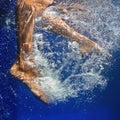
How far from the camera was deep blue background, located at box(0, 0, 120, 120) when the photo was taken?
16.6ft

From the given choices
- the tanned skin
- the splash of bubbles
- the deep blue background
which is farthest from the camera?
the deep blue background

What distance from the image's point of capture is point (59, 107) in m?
6.41

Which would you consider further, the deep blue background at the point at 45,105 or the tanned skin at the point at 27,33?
the deep blue background at the point at 45,105

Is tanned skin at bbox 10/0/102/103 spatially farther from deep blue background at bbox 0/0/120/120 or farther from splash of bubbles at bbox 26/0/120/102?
deep blue background at bbox 0/0/120/120

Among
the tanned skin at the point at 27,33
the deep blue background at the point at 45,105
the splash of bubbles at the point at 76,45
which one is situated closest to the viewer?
the tanned skin at the point at 27,33

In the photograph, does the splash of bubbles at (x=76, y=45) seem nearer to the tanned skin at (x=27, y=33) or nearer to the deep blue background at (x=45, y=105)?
the tanned skin at (x=27, y=33)

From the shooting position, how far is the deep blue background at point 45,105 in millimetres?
5051

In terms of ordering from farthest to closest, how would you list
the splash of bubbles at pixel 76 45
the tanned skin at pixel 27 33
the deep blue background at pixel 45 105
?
the deep blue background at pixel 45 105
the splash of bubbles at pixel 76 45
the tanned skin at pixel 27 33

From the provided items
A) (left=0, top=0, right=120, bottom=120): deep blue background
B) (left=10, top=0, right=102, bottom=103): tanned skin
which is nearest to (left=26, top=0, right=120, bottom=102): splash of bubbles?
(left=10, top=0, right=102, bottom=103): tanned skin

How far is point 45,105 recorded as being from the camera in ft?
20.5

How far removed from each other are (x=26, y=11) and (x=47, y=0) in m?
0.18

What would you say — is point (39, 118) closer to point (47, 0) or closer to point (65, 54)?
point (65, 54)

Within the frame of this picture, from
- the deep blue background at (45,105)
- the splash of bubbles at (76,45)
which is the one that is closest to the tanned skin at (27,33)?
the splash of bubbles at (76,45)

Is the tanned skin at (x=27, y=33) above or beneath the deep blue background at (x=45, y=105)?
above
